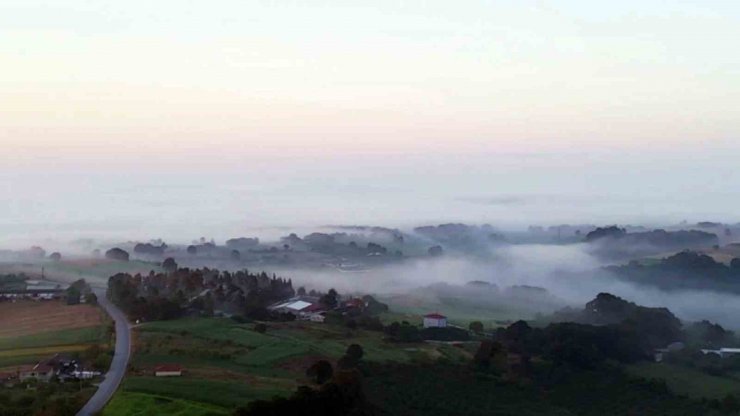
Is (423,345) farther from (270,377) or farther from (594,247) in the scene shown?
(594,247)

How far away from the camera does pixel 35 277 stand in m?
51.1

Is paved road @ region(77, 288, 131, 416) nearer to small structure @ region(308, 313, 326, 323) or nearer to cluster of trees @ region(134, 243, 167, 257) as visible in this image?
small structure @ region(308, 313, 326, 323)

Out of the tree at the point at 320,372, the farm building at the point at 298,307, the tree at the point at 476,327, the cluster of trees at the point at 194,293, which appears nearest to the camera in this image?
the tree at the point at 320,372

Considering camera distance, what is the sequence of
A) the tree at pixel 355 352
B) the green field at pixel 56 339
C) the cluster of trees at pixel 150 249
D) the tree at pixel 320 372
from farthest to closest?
1. the cluster of trees at pixel 150 249
2. the green field at pixel 56 339
3. the tree at pixel 355 352
4. the tree at pixel 320 372

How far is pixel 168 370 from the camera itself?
25188 mm

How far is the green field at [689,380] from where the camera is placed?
1179 inches

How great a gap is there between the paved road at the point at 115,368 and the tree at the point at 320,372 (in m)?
5.10

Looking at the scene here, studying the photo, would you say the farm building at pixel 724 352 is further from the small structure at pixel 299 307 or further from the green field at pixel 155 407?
the green field at pixel 155 407

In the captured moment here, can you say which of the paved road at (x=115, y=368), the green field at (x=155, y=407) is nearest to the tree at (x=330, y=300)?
the paved road at (x=115, y=368)

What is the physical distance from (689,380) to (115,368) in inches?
755

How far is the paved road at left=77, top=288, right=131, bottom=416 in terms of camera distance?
21480mm

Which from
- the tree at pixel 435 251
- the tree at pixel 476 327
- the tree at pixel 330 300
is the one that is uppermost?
the tree at pixel 435 251

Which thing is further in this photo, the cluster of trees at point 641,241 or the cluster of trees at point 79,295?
the cluster of trees at point 641,241

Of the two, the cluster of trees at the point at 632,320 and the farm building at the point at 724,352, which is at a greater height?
the cluster of trees at the point at 632,320
